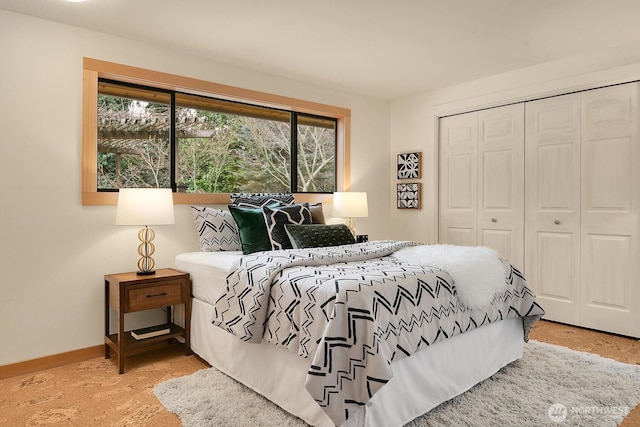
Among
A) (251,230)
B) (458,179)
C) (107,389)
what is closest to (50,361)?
(107,389)

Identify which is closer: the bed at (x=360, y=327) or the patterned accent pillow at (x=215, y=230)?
the bed at (x=360, y=327)

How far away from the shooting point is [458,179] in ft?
14.9

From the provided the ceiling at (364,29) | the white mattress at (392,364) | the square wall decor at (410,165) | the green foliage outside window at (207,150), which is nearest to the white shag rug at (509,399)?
Result: the white mattress at (392,364)

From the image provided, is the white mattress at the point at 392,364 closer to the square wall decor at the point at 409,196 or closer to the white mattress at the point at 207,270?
the white mattress at the point at 207,270

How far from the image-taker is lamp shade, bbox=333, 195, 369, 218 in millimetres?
4266

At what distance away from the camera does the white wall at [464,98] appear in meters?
3.45

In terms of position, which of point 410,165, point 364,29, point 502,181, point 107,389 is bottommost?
point 107,389

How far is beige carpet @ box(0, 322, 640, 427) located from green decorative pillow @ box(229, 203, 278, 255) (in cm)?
89

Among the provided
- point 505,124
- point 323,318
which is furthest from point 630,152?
point 323,318

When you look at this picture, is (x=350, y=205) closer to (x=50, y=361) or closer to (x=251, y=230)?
(x=251, y=230)

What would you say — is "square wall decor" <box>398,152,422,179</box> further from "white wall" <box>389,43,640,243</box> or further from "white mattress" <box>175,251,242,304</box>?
"white mattress" <box>175,251,242,304</box>

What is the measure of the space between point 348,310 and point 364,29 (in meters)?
2.21

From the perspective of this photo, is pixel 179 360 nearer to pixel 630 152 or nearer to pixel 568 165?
pixel 568 165

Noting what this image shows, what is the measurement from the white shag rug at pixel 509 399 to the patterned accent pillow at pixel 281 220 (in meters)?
1.00
